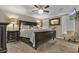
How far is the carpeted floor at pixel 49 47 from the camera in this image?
2443 mm

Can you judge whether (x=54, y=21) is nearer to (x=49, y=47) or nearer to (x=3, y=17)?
(x=49, y=47)

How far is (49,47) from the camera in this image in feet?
8.16

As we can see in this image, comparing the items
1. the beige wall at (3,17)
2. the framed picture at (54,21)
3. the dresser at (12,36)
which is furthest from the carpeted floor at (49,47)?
the beige wall at (3,17)

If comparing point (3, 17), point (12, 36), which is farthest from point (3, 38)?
point (3, 17)

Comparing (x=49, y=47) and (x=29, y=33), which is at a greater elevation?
(x=29, y=33)

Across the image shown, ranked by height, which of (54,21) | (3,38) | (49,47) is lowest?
(49,47)

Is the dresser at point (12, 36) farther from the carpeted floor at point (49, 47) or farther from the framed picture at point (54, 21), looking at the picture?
Answer: the framed picture at point (54, 21)

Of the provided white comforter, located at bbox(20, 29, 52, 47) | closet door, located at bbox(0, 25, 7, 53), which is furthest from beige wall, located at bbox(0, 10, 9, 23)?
white comforter, located at bbox(20, 29, 52, 47)

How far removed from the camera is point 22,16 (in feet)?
8.11
